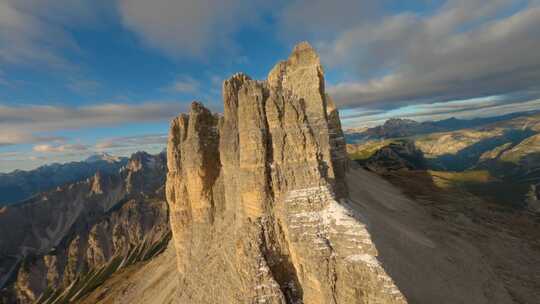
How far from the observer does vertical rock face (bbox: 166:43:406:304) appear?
23.4 m

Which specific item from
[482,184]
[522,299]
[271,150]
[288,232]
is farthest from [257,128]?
[482,184]

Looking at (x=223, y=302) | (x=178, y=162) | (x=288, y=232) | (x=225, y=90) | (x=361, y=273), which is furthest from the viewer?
(x=178, y=162)

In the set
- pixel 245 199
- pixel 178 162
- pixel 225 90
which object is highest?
pixel 225 90

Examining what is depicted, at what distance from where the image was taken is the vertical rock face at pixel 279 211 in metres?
23.4

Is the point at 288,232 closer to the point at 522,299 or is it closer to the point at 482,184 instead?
the point at 522,299

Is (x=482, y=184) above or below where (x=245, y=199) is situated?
below

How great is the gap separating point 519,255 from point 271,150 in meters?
47.0

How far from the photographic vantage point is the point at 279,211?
95.3ft

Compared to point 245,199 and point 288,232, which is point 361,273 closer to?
point 288,232

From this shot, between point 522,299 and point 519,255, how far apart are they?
1426cm

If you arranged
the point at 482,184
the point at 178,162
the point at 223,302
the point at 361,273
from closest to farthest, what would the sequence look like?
the point at 361,273, the point at 223,302, the point at 178,162, the point at 482,184

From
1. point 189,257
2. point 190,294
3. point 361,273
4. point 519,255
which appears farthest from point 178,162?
point 519,255

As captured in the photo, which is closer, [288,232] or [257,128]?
[288,232]

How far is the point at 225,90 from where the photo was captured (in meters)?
38.9
